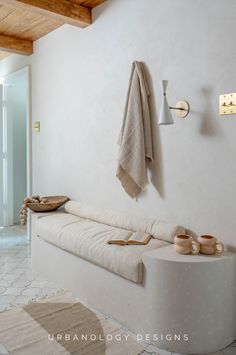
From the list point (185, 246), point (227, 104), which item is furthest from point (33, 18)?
point (185, 246)

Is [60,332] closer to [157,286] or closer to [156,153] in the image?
[157,286]

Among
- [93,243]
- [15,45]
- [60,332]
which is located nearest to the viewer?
[60,332]

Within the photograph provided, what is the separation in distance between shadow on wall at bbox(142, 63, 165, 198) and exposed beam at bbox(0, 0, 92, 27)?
99cm

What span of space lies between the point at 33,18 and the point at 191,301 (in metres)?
3.06

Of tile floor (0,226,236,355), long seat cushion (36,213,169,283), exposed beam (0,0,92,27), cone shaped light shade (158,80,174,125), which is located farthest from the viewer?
exposed beam (0,0,92,27)

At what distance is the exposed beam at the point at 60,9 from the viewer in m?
2.79

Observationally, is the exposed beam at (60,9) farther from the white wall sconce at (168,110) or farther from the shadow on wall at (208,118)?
the shadow on wall at (208,118)

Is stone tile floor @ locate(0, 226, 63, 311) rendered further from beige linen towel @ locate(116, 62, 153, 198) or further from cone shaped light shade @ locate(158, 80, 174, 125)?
cone shaped light shade @ locate(158, 80, 174, 125)

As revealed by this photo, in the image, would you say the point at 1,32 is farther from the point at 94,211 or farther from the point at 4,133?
the point at 94,211

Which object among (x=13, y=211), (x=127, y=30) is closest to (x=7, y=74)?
(x=13, y=211)

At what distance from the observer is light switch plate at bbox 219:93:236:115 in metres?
2.02

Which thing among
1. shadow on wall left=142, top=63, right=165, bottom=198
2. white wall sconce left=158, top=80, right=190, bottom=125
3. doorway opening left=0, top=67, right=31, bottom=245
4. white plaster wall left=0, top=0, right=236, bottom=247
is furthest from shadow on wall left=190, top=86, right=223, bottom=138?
doorway opening left=0, top=67, right=31, bottom=245

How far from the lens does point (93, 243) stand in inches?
95.0

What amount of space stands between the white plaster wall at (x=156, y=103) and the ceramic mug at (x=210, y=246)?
4.2 inches
